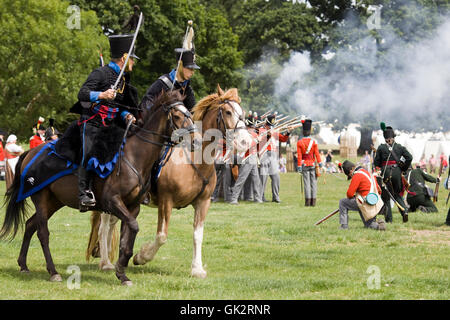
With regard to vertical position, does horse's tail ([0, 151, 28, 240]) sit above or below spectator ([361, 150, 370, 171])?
below

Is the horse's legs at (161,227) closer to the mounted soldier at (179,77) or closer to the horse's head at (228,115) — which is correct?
the horse's head at (228,115)

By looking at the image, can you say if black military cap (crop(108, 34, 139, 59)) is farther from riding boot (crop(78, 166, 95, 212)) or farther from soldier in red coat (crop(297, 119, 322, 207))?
soldier in red coat (crop(297, 119, 322, 207))

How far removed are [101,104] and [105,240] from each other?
208cm

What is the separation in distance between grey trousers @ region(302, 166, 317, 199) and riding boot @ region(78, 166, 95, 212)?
12221 millimetres

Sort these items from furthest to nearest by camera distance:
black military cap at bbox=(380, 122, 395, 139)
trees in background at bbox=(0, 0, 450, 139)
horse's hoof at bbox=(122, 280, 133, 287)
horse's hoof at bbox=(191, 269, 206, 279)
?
1. trees in background at bbox=(0, 0, 450, 139)
2. black military cap at bbox=(380, 122, 395, 139)
3. horse's hoof at bbox=(191, 269, 206, 279)
4. horse's hoof at bbox=(122, 280, 133, 287)

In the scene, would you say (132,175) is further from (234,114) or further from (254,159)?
(254,159)

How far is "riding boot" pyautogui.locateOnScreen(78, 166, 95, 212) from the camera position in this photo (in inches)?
333

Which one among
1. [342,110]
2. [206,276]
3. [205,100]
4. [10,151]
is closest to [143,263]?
[206,276]

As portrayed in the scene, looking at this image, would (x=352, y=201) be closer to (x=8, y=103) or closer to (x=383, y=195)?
(x=383, y=195)

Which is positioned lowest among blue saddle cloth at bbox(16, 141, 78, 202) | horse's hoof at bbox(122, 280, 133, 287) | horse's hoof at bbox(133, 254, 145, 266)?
horse's hoof at bbox(122, 280, 133, 287)

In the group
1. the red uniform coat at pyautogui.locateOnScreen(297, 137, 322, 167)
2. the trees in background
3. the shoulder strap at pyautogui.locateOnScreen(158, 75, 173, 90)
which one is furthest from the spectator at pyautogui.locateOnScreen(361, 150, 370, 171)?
the trees in background

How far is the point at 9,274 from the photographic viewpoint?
9.06 meters

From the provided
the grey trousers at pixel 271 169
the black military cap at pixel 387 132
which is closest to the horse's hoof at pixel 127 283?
the black military cap at pixel 387 132

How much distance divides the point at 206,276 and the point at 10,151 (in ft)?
41.2
